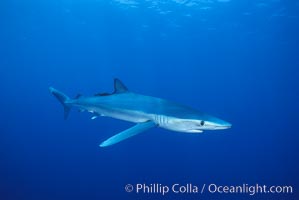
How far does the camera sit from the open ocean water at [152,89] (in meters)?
20.6

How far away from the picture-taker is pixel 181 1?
67.3ft

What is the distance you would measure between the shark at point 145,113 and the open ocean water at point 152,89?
1152 centimetres

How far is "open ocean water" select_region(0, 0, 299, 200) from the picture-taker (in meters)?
20.6

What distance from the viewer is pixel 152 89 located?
34.6m

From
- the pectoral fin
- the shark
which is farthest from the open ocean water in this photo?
the pectoral fin

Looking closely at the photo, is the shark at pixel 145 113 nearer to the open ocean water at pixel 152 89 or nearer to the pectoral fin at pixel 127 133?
the pectoral fin at pixel 127 133

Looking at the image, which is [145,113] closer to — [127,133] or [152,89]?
[127,133]

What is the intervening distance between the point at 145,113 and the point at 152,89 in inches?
1135

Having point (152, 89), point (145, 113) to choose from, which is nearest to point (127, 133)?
point (145, 113)

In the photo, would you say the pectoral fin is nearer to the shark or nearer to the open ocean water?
the shark

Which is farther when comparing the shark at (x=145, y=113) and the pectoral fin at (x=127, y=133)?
the shark at (x=145, y=113)

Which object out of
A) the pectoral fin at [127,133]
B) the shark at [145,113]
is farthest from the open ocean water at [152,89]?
the pectoral fin at [127,133]

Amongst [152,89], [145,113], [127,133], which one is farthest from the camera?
[152,89]

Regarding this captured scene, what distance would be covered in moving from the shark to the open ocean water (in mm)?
11516
